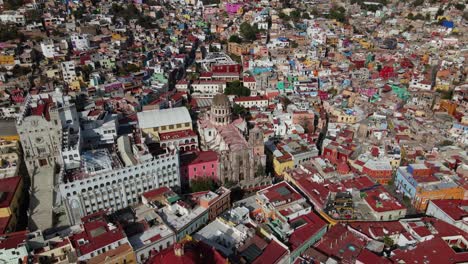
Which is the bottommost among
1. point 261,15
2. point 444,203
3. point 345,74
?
point 444,203

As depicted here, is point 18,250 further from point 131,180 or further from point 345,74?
point 345,74

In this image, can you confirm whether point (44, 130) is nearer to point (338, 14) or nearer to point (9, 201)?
point (9, 201)

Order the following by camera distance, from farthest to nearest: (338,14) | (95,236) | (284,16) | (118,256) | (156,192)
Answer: (284,16) < (338,14) < (156,192) < (95,236) < (118,256)

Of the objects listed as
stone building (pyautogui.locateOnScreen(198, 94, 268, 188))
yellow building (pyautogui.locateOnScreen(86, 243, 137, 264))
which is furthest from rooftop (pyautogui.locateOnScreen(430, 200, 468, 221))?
yellow building (pyautogui.locateOnScreen(86, 243, 137, 264))

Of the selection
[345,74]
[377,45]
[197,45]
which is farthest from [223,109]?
[377,45]

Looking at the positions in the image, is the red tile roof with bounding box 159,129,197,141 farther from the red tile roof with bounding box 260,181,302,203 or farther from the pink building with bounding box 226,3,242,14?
the pink building with bounding box 226,3,242,14

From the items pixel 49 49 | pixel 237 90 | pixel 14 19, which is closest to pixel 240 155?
pixel 237 90
